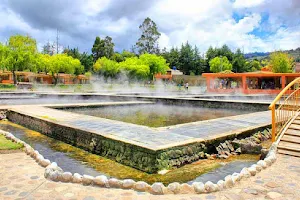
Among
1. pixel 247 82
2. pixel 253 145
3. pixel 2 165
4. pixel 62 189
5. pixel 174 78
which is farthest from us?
pixel 174 78

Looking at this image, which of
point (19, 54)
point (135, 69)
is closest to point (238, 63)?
point (135, 69)

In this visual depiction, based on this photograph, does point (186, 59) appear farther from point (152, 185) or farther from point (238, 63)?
point (152, 185)

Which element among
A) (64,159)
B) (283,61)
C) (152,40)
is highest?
(152,40)

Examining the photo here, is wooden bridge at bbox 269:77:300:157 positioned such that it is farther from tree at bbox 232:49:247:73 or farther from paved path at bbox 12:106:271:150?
tree at bbox 232:49:247:73

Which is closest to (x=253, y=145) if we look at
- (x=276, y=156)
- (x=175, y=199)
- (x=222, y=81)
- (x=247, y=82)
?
(x=276, y=156)

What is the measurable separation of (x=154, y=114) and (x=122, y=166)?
7.15m

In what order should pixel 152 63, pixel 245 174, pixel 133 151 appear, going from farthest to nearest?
pixel 152 63, pixel 133 151, pixel 245 174

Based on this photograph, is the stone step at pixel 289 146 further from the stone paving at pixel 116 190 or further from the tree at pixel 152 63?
the tree at pixel 152 63

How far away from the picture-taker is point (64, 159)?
6.30 m

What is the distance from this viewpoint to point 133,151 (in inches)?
221

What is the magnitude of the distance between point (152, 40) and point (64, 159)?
5965 cm

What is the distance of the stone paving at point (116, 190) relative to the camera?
3553 mm

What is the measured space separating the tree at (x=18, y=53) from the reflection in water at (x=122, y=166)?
102 ft

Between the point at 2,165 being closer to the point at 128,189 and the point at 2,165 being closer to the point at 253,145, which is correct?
the point at 128,189
